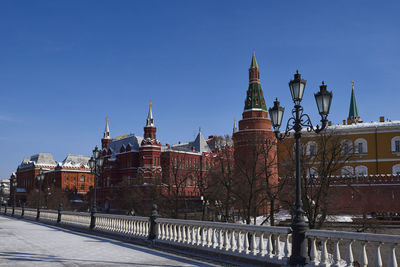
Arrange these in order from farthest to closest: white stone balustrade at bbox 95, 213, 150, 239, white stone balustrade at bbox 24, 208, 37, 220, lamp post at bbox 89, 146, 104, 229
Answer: white stone balustrade at bbox 24, 208, 37, 220, lamp post at bbox 89, 146, 104, 229, white stone balustrade at bbox 95, 213, 150, 239

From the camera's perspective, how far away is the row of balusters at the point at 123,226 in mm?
15545

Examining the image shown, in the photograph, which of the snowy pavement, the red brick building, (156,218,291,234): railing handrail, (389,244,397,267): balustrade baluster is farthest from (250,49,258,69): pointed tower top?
the red brick building

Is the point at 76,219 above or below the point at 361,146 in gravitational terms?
below

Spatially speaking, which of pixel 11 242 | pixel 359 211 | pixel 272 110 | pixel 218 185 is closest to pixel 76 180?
pixel 218 185

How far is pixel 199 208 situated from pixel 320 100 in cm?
5679

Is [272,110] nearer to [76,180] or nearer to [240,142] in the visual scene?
[240,142]

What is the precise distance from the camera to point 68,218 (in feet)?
82.3

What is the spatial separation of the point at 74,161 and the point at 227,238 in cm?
10396

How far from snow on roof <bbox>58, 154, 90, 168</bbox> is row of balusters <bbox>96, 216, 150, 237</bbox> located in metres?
88.7

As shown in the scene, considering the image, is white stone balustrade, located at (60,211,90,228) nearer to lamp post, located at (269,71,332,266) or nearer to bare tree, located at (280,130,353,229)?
bare tree, located at (280,130,353,229)

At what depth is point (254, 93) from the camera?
56.2 meters

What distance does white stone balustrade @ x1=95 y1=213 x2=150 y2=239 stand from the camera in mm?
15484

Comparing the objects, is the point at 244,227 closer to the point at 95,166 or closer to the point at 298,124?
the point at 298,124

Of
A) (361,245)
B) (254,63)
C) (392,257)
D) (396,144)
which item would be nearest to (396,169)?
(396,144)
